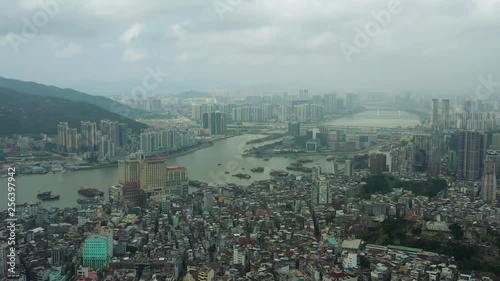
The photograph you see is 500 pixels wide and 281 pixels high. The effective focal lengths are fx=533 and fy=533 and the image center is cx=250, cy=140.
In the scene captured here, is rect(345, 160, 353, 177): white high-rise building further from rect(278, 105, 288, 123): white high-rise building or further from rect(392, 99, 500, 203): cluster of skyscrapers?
rect(278, 105, 288, 123): white high-rise building

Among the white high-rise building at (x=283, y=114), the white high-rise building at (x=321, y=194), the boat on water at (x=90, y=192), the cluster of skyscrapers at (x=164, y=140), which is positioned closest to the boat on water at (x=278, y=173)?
the white high-rise building at (x=321, y=194)

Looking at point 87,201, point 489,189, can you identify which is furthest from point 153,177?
point 489,189

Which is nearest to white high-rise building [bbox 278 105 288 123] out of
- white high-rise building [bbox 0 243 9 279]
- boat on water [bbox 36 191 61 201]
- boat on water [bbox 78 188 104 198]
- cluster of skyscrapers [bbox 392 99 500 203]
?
cluster of skyscrapers [bbox 392 99 500 203]

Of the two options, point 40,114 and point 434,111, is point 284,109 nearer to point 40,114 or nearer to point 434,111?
point 434,111

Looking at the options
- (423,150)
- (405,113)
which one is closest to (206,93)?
(405,113)

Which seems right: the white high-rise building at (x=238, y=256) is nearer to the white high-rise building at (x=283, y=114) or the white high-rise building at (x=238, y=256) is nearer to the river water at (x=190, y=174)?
the river water at (x=190, y=174)
